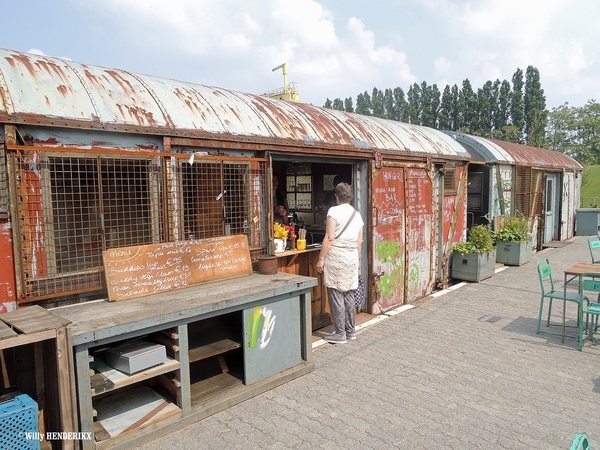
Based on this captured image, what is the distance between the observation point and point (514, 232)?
438 inches

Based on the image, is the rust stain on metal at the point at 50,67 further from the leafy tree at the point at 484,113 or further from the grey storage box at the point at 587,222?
the leafy tree at the point at 484,113

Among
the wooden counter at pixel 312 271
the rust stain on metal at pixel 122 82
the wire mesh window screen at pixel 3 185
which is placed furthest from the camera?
the wooden counter at pixel 312 271

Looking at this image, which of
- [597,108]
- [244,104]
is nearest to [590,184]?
[597,108]

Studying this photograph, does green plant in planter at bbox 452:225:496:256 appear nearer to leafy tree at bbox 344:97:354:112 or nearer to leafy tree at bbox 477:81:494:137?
leafy tree at bbox 477:81:494:137

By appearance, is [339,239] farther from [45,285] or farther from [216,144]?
[45,285]

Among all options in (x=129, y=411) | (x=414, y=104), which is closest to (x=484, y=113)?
(x=414, y=104)

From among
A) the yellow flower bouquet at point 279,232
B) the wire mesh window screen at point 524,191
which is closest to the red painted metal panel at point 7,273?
the yellow flower bouquet at point 279,232

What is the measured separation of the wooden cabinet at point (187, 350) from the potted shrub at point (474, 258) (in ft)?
18.3

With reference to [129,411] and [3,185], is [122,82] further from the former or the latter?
[129,411]

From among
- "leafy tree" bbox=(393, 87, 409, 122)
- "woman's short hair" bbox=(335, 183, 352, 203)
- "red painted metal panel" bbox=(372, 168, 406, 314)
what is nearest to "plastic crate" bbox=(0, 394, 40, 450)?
"woman's short hair" bbox=(335, 183, 352, 203)

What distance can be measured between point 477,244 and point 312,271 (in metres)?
4.84

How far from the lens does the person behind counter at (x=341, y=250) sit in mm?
5219

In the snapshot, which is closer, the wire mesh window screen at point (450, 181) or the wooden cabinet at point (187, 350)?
the wooden cabinet at point (187, 350)

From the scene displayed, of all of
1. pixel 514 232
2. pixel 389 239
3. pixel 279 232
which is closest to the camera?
pixel 279 232
